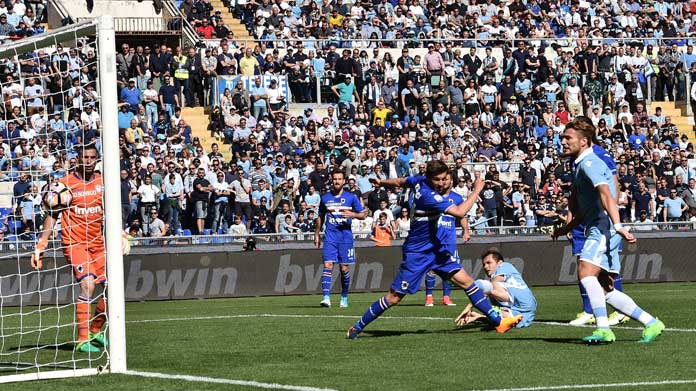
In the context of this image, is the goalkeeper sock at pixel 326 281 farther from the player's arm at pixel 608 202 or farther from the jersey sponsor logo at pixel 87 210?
the player's arm at pixel 608 202

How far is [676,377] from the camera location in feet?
33.3

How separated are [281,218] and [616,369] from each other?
18663mm

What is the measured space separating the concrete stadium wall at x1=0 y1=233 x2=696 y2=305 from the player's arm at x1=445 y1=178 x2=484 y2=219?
41.1ft

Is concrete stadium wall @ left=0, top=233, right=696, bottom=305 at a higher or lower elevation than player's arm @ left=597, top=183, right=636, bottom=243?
lower

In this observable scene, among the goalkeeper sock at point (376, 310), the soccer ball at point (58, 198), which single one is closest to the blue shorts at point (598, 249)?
the goalkeeper sock at point (376, 310)

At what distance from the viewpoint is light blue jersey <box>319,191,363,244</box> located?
21188 mm

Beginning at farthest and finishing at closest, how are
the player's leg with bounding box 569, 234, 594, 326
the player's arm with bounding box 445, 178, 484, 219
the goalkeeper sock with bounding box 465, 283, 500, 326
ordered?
the player's leg with bounding box 569, 234, 594, 326 < the goalkeeper sock with bounding box 465, 283, 500, 326 < the player's arm with bounding box 445, 178, 484, 219

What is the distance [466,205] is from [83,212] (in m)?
4.06

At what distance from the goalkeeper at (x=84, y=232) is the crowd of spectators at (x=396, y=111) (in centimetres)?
1050

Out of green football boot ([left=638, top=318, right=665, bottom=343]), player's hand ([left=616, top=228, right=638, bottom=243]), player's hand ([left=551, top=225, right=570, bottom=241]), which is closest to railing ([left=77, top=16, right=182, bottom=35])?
player's hand ([left=551, top=225, right=570, bottom=241])

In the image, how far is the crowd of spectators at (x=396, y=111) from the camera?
29375mm

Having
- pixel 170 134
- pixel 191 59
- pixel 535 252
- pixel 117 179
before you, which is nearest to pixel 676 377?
pixel 117 179

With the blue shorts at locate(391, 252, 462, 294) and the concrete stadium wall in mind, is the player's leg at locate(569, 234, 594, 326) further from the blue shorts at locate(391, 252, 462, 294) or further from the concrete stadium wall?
the concrete stadium wall

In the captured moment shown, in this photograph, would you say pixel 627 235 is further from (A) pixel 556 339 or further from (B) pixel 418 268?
(B) pixel 418 268
